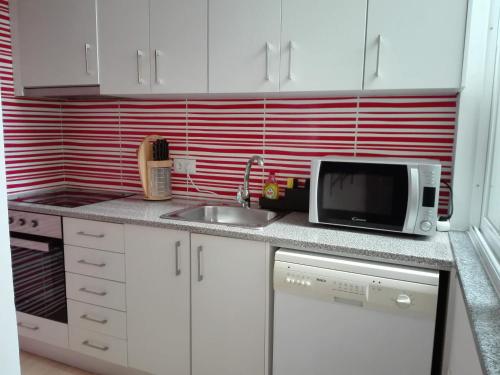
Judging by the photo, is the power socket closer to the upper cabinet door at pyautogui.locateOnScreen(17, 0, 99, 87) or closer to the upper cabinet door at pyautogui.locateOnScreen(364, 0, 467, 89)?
the upper cabinet door at pyautogui.locateOnScreen(17, 0, 99, 87)

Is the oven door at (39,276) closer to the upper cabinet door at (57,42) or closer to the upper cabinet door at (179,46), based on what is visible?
the upper cabinet door at (57,42)

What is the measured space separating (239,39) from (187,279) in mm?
1170

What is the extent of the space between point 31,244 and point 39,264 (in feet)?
0.42

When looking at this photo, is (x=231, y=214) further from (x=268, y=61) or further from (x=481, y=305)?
(x=481, y=305)

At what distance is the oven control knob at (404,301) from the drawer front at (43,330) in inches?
70.7

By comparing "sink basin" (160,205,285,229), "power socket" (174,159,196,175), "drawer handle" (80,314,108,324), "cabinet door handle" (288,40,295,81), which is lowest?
"drawer handle" (80,314,108,324)

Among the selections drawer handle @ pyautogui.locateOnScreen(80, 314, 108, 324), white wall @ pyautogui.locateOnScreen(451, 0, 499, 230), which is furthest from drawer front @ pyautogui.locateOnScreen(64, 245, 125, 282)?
white wall @ pyautogui.locateOnScreen(451, 0, 499, 230)

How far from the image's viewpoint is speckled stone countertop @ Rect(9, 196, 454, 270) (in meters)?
1.49

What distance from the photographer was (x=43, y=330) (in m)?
2.30

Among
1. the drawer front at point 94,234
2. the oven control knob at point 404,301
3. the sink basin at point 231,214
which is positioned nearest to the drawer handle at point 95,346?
the drawer front at point 94,234

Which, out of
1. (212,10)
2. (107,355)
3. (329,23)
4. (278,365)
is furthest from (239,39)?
(107,355)

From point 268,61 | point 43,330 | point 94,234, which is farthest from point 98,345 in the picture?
point 268,61

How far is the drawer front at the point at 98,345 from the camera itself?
82.7 inches

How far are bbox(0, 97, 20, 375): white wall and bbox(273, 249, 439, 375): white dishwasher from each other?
1028 millimetres
